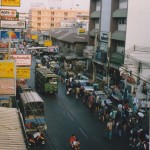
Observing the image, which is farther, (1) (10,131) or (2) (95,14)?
(2) (95,14)

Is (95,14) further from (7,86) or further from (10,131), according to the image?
(10,131)

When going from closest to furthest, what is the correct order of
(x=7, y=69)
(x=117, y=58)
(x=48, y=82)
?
1. (x=7, y=69)
2. (x=48, y=82)
3. (x=117, y=58)

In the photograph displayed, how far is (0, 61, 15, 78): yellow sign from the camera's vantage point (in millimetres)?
22219

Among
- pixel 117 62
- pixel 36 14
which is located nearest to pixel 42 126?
pixel 117 62

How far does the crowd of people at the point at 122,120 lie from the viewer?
23031 millimetres

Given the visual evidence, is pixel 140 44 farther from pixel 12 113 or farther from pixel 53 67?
pixel 12 113

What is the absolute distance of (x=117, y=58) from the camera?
132 feet

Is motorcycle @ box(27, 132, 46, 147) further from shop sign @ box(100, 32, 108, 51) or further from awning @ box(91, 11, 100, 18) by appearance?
awning @ box(91, 11, 100, 18)

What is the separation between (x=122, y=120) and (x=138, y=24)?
15558 mm

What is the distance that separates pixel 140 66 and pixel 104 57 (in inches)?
362

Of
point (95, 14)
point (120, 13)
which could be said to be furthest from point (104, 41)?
point (95, 14)

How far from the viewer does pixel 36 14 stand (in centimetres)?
13675

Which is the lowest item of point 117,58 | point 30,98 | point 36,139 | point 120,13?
point 36,139

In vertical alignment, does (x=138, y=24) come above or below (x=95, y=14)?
below
